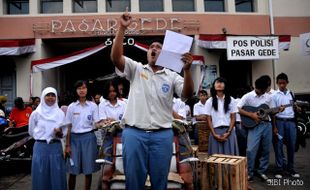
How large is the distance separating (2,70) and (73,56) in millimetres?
3532

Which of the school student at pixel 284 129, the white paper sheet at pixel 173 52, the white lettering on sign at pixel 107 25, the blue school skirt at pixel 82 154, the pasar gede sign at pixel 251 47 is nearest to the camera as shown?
the white paper sheet at pixel 173 52

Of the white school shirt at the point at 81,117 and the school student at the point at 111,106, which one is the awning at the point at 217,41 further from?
the white school shirt at the point at 81,117

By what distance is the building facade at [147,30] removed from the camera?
1246 cm

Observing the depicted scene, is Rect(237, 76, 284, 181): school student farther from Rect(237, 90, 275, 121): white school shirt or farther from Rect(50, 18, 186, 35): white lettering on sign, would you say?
Rect(50, 18, 186, 35): white lettering on sign

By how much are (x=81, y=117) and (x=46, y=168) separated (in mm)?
906

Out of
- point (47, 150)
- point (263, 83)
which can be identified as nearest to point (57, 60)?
point (47, 150)

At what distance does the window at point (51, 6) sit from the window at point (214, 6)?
5634 millimetres

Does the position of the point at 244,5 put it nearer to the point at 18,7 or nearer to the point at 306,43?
the point at 306,43

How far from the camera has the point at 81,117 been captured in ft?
16.9

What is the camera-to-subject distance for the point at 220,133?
5.45 meters

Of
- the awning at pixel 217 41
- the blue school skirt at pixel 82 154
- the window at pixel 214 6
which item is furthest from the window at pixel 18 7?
the blue school skirt at pixel 82 154

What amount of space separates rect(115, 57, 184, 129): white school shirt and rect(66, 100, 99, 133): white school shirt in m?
2.24

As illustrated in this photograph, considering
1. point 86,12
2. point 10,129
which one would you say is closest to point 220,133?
point 10,129

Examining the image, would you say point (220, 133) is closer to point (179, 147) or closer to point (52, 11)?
point (179, 147)
